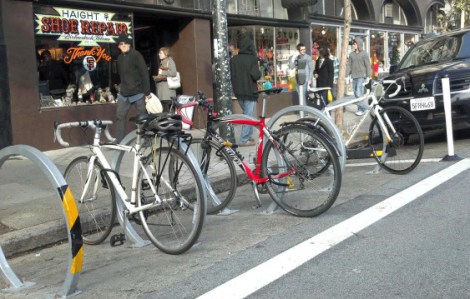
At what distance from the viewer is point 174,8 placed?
474 inches

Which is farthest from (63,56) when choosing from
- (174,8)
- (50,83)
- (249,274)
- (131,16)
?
(249,274)

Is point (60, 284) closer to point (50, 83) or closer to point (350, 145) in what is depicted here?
point (350, 145)

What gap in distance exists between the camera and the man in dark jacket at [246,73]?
9.47m

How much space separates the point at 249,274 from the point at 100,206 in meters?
1.90

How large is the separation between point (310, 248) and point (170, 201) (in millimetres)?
1248

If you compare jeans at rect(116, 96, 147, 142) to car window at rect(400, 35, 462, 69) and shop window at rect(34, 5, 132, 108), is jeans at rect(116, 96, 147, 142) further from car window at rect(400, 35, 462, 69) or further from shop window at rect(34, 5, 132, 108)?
car window at rect(400, 35, 462, 69)

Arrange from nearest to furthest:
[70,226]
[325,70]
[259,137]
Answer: [70,226] → [259,137] → [325,70]

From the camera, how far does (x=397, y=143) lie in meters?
7.18

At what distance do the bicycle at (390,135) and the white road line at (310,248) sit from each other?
68 cm

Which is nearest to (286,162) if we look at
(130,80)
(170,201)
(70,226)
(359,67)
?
(170,201)

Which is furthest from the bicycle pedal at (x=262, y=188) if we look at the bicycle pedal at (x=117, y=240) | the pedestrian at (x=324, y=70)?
the pedestrian at (x=324, y=70)

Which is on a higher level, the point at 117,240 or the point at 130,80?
the point at 130,80

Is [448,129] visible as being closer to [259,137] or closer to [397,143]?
[397,143]

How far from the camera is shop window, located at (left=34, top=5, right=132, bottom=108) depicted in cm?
989
